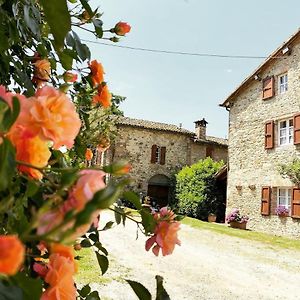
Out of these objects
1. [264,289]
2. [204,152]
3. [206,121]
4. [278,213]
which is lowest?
[264,289]

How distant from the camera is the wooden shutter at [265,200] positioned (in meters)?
14.3

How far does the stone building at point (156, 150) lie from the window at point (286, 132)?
31.4 feet

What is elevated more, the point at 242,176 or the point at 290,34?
the point at 290,34

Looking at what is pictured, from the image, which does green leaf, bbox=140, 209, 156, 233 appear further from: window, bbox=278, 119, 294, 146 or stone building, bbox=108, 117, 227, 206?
stone building, bbox=108, 117, 227, 206

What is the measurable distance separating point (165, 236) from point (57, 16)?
1.67ft

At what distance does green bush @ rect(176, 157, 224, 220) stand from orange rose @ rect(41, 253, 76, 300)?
59.2 ft

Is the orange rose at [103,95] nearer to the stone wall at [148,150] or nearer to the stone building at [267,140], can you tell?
the stone building at [267,140]

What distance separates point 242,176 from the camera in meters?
16.1

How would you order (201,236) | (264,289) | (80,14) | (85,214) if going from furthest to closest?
1. (201,236)
2. (264,289)
3. (80,14)
4. (85,214)

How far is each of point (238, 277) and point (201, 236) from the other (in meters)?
4.99

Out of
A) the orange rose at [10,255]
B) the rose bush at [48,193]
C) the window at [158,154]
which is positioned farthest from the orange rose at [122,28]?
the window at [158,154]

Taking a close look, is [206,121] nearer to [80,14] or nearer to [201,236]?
[201,236]

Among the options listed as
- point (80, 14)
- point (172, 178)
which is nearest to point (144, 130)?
point (172, 178)

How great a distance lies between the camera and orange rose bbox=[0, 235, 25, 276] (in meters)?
0.24
